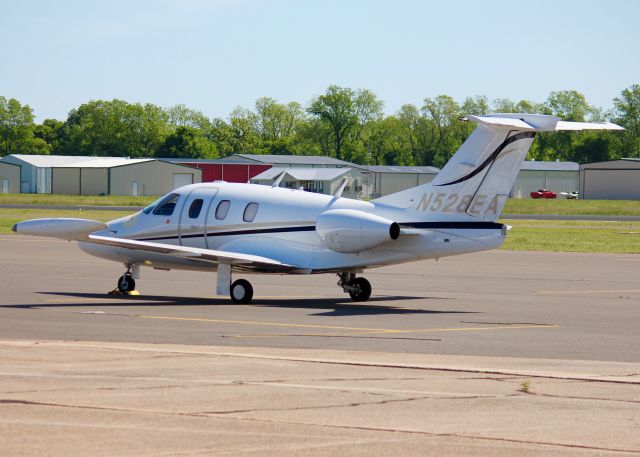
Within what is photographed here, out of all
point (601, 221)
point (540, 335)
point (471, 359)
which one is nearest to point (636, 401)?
point (471, 359)

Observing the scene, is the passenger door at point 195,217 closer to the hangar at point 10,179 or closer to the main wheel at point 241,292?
the main wheel at point 241,292

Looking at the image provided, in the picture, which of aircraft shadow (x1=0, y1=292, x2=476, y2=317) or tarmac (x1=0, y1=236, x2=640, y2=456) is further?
aircraft shadow (x1=0, y1=292, x2=476, y2=317)

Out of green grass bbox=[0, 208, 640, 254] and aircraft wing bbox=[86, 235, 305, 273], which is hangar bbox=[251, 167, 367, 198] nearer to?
green grass bbox=[0, 208, 640, 254]

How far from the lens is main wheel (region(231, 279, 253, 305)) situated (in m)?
24.1

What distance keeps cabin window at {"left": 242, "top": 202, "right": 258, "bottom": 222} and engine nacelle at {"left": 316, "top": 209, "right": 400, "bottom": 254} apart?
1.90 meters

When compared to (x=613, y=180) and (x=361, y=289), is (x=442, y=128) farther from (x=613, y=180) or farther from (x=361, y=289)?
(x=361, y=289)

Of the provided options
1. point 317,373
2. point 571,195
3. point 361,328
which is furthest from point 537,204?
point 317,373

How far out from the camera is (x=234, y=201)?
2550 cm

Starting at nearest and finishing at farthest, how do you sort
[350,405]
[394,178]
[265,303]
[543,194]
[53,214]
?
[350,405], [265,303], [53,214], [543,194], [394,178]

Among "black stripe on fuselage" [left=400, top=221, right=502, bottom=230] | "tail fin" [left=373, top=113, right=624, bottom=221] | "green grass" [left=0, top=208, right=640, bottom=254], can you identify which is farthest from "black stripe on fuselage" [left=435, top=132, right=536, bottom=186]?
"green grass" [left=0, top=208, right=640, bottom=254]

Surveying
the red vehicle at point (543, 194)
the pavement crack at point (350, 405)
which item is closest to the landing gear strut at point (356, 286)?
the pavement crack at point (350, 405)

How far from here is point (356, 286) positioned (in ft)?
81.6

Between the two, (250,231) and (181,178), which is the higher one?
(181,178)

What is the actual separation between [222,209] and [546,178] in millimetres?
136124
